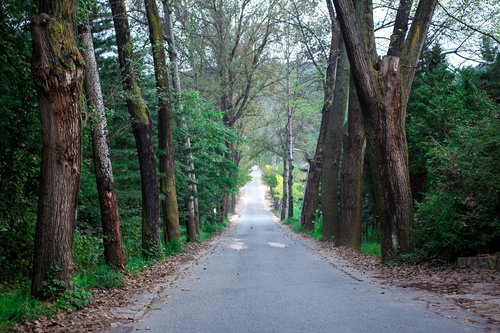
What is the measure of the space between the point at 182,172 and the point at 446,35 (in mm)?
12292

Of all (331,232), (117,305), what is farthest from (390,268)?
(331,232)

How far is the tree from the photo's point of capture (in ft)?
41.3

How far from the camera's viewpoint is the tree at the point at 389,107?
12594 millimetres

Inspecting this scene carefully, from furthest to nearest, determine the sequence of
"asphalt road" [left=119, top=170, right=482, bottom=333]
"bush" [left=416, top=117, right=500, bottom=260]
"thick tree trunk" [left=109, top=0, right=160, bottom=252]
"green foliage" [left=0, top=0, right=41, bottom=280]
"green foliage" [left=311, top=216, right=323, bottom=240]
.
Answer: "green foliage" [left=311, top=216, right=323, bottom=240] → "thick tree trunk" [left=109, top=0, right=160, bottom=252] → "bush" [left=416, top=117, right=500, bottom=260] → "green foliage" [left=0, top=0, right=41, bottom=280] → "asphalt road" [left=119, top=170, right=482, bottom=333]

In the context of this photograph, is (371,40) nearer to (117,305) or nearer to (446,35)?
(446,35)

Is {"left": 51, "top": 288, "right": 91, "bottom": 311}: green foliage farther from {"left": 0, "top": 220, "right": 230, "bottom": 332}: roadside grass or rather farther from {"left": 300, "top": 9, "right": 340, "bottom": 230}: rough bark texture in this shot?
{"left": 300, "top": 9, "right": 340, "bottom": 230}: rough bark texture

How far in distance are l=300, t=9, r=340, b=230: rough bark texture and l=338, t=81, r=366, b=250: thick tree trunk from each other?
6.28m

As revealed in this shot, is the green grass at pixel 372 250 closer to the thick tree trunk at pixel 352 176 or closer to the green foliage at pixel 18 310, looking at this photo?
the thick tree trunk at pixel 352 176

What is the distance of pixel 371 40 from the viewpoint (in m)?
13.6

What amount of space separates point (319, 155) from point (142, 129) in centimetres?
1682

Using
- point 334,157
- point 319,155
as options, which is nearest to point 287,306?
point 334,157

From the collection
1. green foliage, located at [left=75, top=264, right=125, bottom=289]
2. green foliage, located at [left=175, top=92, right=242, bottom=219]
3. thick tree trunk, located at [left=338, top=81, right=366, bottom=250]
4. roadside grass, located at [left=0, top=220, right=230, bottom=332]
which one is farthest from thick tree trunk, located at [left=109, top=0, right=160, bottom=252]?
thick tree trunk, located at [left=338, top=81, right=366, bottom=250]

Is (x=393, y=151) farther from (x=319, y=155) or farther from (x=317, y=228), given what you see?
(x=317, y=228)

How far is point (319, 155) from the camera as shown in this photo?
30.0 metres
